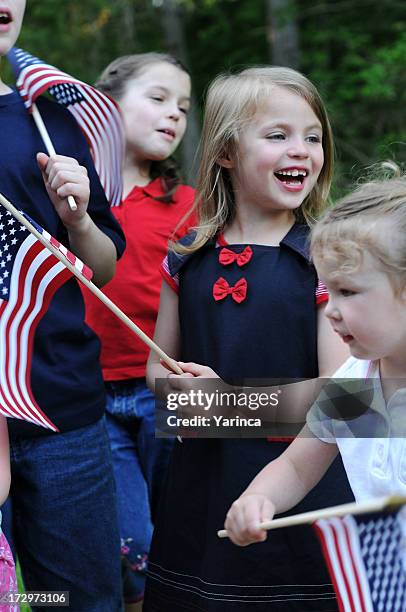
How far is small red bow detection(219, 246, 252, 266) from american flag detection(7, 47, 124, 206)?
0.72 meters

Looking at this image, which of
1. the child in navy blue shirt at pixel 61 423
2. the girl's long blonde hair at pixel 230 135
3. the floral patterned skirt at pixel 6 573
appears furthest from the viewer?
the girl's long blonde hair at pixel 230 135

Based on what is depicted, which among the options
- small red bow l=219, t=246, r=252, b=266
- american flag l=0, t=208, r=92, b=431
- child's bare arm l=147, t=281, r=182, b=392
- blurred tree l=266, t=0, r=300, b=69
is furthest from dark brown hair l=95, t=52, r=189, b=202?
blurred tree l=266, t=0, r=300, b=69

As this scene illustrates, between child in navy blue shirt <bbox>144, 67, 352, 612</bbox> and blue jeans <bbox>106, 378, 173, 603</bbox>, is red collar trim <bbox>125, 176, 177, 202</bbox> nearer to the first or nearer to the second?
blue jeans <bbox>106, 378, 173, 603</bbox>

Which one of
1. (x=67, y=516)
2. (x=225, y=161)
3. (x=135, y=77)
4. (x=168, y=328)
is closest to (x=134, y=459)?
(x=168, y=328)

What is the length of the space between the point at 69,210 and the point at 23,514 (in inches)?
35.8

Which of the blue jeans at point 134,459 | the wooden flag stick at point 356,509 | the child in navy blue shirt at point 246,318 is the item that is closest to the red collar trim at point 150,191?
the blue jeans at point 134,459

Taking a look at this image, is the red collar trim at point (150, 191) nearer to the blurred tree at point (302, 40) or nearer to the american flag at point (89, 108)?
the american flag at point (89, 108)

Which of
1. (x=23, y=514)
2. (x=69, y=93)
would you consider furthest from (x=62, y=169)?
(x=23, y=514)

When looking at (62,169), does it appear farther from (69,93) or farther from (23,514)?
(23,514)

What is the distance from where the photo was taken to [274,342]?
3129 millimetres

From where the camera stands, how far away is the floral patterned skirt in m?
2.70

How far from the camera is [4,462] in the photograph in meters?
2.82

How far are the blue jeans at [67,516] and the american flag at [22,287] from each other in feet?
0.46

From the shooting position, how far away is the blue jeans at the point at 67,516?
305 centimetres
